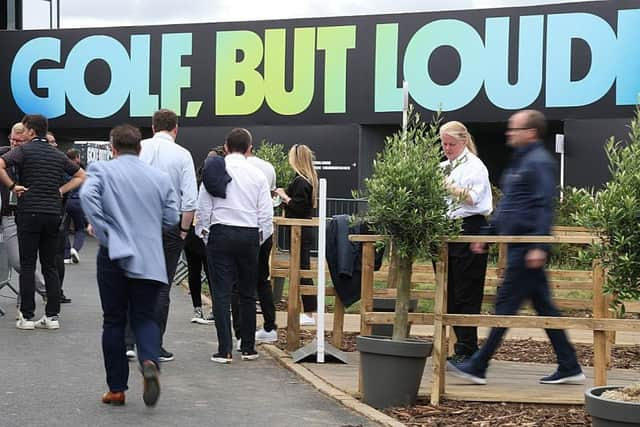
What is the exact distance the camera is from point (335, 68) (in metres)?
23.9

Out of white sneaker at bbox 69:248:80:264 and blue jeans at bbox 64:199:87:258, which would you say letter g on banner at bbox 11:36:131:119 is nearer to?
blue jeans at bbox 64:199:87:258

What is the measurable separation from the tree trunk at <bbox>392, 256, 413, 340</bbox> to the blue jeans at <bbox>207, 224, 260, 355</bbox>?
5.76ft

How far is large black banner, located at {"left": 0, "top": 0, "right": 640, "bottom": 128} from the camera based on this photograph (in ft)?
71.5

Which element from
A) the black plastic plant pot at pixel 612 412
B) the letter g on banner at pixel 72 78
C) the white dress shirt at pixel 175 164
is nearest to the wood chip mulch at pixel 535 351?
the white dress shirt at pixel 175 164

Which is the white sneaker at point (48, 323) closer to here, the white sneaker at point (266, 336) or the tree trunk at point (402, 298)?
the white sneaker at point (266, 336)

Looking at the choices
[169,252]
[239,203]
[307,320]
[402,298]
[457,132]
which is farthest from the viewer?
[307,320]

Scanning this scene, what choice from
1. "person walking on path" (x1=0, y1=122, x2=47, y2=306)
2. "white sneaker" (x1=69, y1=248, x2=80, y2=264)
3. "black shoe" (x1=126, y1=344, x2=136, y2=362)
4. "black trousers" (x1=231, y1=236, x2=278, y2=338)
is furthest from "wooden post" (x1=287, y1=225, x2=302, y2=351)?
"white sneaker" (x1=69, y1=248, x2=80, y2=264)

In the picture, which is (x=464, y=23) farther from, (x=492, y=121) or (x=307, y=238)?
(x=307, y=238)

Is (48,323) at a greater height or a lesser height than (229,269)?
lesser

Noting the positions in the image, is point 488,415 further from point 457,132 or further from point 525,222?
point 457,132

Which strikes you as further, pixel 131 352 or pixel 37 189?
pixel 37 189

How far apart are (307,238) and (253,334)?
221cm

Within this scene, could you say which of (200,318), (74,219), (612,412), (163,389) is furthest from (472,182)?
(74,219)

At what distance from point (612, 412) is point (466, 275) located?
2671 mm
